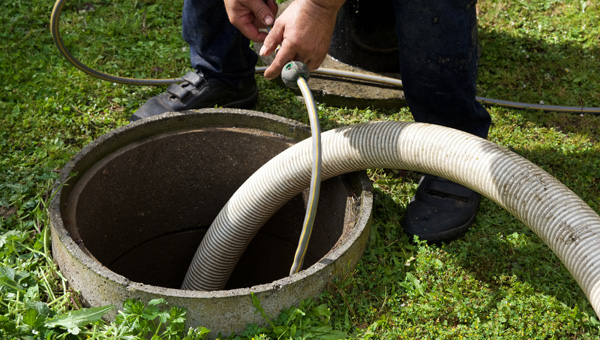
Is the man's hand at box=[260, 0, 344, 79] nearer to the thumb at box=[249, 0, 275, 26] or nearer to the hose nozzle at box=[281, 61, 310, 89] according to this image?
the hose nozzle at box=[281, 61, 310, 89]

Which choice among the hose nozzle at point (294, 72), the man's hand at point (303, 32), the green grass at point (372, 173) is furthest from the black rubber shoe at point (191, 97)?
the hose nozzle at point (294, 72)

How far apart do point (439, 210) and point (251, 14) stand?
1.17 meters

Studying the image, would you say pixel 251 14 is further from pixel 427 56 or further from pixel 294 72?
pixel 427 56

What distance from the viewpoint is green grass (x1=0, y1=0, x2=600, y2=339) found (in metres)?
2.16

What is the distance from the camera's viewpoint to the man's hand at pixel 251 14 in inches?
91.0

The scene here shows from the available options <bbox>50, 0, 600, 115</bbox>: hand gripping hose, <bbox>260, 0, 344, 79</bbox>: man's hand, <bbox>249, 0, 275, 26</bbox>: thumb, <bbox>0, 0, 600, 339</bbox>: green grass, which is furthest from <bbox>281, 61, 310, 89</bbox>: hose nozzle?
<bbox>50, 0, 600, 115</bbox>: hand gripping hose

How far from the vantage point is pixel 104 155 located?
265 cm

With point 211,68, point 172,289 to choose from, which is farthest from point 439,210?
point 211,68

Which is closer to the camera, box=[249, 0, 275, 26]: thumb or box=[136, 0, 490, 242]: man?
box=[136, 0, 490, 242]: man

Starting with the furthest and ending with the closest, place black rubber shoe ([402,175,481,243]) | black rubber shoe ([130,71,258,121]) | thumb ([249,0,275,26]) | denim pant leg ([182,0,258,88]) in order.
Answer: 1. black rubber shoe ([130,71,258,121])
2. denim pant leg ([182,0,258,88])
3. black rubber shoe ([402,175,481,243])
4. thumb ([249,0,275,26])

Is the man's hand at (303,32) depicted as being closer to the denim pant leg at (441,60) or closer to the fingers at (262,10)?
the fingers at (262,10)

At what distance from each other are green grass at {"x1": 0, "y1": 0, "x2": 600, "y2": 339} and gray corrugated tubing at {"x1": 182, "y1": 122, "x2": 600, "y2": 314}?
0.39 metres

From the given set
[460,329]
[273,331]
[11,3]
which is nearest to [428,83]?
[460,329]

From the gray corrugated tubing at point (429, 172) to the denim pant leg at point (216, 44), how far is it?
87cm
